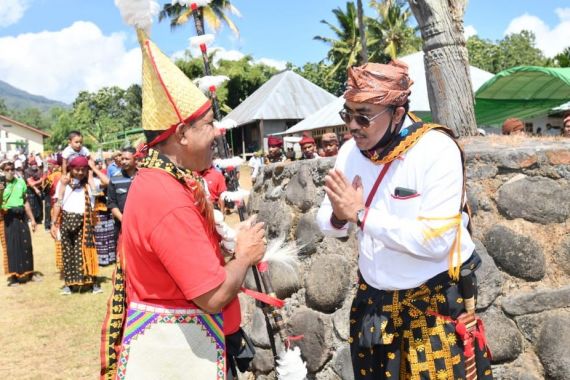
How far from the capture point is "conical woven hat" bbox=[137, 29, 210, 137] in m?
A: 1.89

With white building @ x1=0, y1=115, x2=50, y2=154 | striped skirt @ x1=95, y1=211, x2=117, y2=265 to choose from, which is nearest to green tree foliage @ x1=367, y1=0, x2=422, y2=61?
striped skirt @ x1=95, y1=211, x2=117, y2=265

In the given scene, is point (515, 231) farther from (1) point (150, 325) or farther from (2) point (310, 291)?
(1) point (150, 325)

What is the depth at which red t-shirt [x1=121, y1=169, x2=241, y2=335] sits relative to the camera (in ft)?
5.76

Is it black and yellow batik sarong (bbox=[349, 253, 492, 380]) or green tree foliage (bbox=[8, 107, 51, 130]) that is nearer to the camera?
black and yellow batik sarong (bbox=[349, 253, 492, 380])

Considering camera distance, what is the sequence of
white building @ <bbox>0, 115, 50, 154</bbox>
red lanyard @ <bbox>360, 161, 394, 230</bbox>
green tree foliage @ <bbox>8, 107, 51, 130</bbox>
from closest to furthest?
red lanyard @ <bbox>360, 161, 394, 230</bbox> < white building @ <bbox>0, 115, 50, 154</bbox> < green tree foliage @ <bbox>8, 107, 51, 130</bbox>

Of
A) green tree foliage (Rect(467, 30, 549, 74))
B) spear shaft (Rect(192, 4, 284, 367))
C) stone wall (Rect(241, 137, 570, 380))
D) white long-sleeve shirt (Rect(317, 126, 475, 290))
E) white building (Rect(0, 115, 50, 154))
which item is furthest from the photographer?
white building (Rect(0, 115, 50, 154))

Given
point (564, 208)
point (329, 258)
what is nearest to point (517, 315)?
point (564, 208)

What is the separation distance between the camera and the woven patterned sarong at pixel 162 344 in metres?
1.93

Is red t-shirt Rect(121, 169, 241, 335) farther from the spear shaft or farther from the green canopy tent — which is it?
the green canopy tent

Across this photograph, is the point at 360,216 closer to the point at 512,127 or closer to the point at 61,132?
the point at 512,127

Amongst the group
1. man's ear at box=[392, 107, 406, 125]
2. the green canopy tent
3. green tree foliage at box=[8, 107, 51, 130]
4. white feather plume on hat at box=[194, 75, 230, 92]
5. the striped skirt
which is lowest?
the striped skirt

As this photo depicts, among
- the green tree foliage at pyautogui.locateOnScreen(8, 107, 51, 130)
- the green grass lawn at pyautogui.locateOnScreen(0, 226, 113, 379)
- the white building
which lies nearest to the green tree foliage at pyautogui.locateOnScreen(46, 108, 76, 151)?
the white building

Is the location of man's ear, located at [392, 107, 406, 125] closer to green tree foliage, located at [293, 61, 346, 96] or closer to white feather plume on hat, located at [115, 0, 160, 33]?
white feather plume on hat, located at [115, 0, 160, 33]

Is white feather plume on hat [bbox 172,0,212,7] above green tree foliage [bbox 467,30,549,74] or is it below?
below
